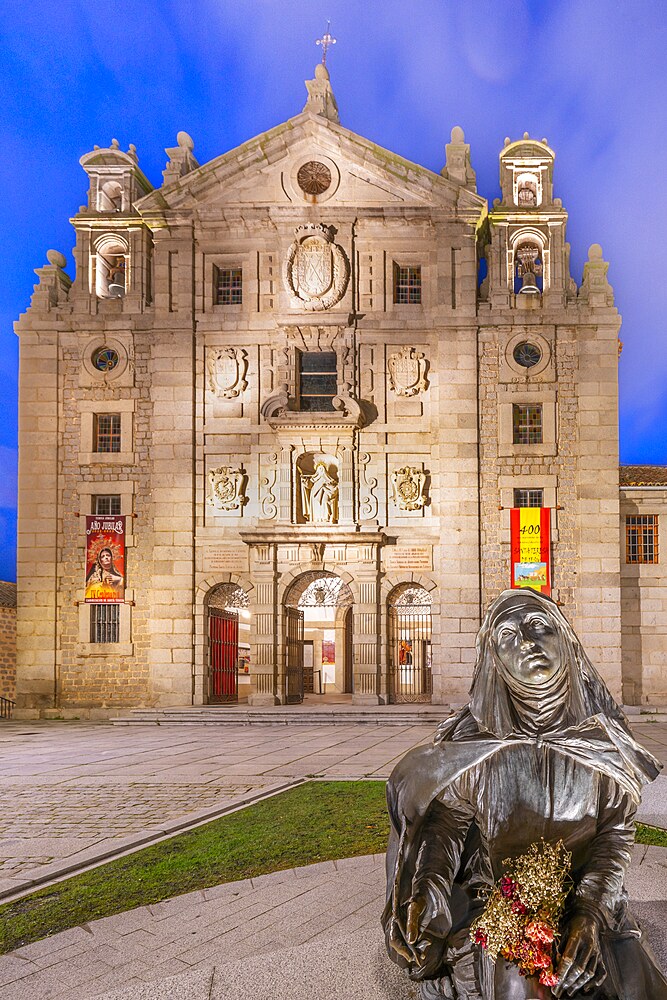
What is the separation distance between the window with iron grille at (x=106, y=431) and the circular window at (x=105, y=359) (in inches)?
63.2

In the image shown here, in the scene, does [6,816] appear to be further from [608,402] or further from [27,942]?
[608,402]

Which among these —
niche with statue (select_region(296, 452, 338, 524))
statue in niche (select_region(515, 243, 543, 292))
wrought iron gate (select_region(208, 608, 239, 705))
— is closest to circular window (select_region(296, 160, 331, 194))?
statue in niche (select_region(515, 243, 543, 292))

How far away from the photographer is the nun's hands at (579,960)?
A: 3.03m

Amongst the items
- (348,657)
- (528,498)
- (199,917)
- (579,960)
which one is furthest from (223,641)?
(579,960)

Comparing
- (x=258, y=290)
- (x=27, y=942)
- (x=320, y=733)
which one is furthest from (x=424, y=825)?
(x=258, y=290)

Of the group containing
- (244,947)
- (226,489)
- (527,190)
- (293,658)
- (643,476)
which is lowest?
(293,658)

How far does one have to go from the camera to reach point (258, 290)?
2756 cm

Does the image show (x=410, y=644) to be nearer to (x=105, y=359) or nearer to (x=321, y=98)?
(x=105, y=359)

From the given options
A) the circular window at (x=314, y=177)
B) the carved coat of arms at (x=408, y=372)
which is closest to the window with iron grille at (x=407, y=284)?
the carved coat of arms at (x=408, y=372)

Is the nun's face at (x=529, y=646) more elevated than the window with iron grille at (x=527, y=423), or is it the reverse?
the window with iron grille at (x=527, y=423)

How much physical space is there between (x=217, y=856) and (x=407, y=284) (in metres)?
23.3

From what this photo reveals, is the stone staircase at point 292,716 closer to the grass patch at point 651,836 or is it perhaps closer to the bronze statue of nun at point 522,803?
the grass patch at point 651,836

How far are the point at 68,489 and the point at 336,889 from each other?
75.4 feet

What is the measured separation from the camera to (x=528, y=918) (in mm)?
3082
